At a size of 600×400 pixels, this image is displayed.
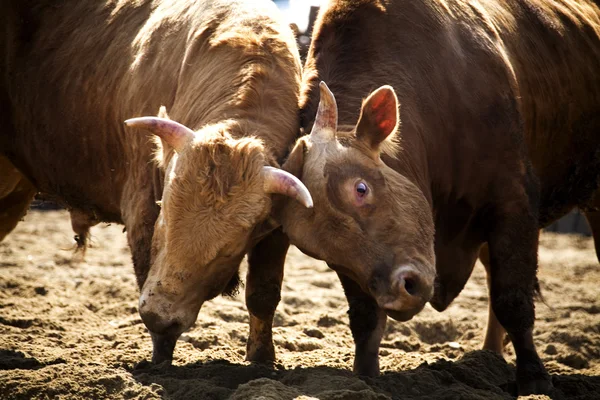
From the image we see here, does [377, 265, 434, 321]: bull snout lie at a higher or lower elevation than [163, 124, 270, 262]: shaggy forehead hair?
lower

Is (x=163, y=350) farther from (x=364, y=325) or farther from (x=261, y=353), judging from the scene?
(x=364, y=325)

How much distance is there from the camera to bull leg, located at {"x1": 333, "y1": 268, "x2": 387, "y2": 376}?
4.98 m

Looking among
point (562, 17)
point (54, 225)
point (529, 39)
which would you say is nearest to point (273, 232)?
point (529, 39)

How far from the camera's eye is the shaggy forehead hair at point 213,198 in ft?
13.6

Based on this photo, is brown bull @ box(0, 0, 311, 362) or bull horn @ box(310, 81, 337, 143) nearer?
brown bull @ box(0, 0, 311, 362)

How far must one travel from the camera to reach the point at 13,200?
7.41 m

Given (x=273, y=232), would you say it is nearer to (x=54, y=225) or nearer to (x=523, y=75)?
(x=523, y=75)

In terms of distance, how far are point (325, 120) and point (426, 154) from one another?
771 millimetres

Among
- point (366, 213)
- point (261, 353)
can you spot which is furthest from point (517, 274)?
point (261, 353)

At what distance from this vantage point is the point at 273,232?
4.74 meters

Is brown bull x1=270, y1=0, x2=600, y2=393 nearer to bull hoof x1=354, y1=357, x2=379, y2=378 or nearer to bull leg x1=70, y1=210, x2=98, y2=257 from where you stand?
bull hoof x1=354, y1=357, x2=379, y2=378

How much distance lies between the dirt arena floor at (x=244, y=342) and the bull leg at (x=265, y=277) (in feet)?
0.99

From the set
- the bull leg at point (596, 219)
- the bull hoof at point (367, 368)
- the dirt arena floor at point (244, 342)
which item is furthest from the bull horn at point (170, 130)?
the bull leg at point (596, 219)

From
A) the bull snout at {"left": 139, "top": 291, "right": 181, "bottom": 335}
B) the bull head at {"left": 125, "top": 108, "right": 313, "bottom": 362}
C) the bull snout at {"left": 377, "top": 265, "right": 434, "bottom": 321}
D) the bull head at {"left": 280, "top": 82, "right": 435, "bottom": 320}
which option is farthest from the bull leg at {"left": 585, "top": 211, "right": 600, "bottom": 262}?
the bull snout at {"left": 139, "top": 291, "right": 181, "bottom": 335}
